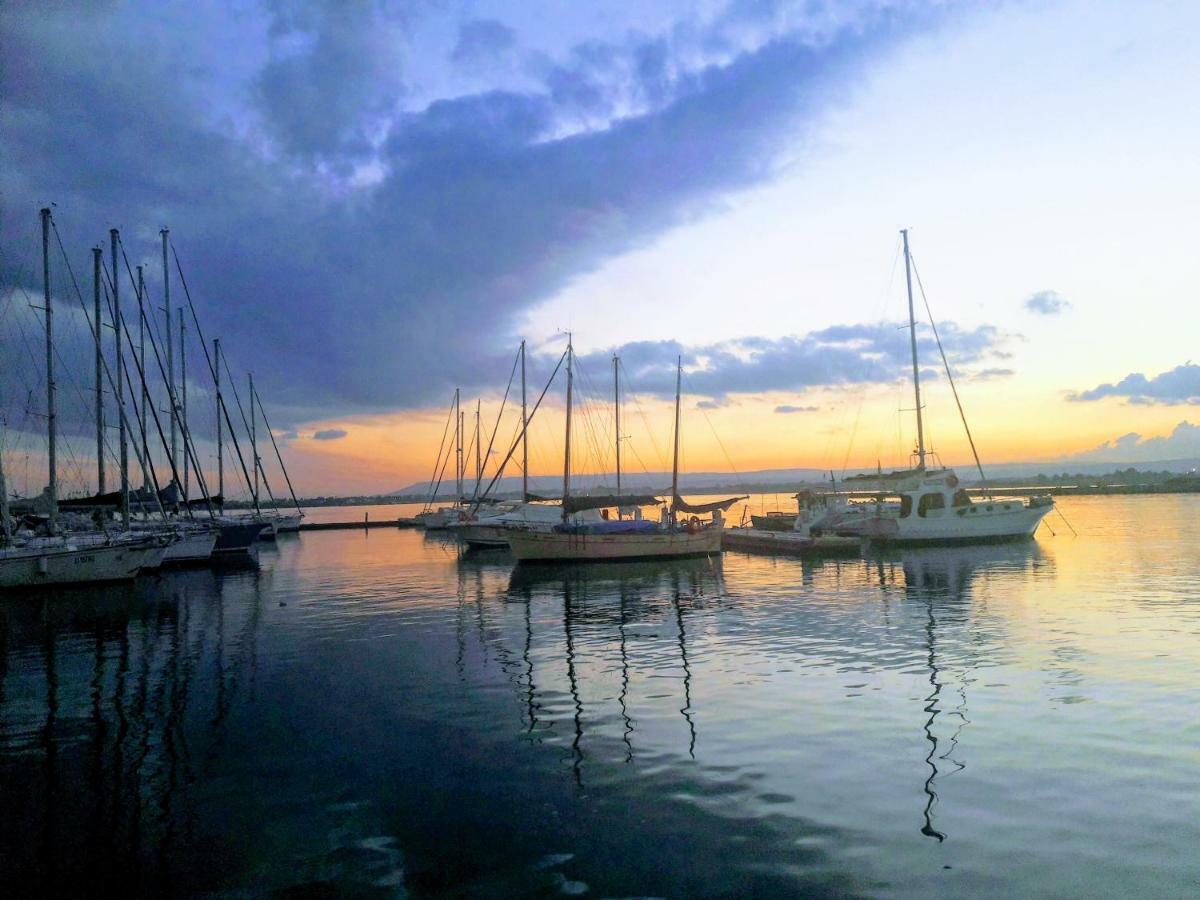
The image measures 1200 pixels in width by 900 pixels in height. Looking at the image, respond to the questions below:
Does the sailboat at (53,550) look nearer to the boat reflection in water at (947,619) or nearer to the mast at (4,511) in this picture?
the mast at (4,511)

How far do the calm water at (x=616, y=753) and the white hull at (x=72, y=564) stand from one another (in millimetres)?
10508

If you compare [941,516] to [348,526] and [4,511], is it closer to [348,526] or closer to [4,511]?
[4,511]

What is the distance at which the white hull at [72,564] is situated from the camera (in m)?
34.3

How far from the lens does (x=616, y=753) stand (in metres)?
11.8

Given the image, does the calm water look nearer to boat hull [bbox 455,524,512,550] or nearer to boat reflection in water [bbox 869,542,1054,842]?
boat reflection in water [bbox 869,542,1054,842]

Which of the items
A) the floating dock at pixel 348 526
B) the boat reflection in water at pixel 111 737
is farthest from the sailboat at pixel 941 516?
the floating dock at pixel 348 526

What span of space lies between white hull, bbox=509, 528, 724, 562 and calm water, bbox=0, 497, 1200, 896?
17803 mm

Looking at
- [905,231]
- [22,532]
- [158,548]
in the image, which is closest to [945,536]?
[905,231]

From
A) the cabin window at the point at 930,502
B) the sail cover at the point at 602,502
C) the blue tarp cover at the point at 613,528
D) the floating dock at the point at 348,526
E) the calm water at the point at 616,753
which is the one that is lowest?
the floating dock at the point at 348,526

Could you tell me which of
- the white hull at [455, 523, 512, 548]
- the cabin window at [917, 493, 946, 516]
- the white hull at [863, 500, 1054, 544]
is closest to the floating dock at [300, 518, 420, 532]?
the white hull at [455, 523, 512, 548]

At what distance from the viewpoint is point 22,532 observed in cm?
4059

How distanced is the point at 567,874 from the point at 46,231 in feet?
141

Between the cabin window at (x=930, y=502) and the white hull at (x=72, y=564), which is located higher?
the cabin window at (x=930, y=502)

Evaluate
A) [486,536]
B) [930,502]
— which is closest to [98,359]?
[486,536]
